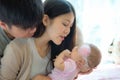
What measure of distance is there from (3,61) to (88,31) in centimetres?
98

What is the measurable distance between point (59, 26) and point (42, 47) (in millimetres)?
150

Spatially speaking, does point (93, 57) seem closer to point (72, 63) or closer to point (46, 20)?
point (72, 63)

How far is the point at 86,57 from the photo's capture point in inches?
46.2

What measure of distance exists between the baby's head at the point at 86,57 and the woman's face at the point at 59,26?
127mm

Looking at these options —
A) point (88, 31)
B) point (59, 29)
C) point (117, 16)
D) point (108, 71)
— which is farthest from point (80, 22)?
point (59, 29)

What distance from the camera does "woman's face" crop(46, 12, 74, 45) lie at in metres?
0.99

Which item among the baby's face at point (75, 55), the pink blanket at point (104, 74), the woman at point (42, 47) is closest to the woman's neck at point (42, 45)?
the woman at point (42, 47)

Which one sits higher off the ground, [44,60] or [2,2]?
[2,2]

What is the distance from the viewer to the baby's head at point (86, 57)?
1102 mm

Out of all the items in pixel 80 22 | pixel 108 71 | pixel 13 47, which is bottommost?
pixel 108 71

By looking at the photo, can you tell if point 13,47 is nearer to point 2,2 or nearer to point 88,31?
point 2,2

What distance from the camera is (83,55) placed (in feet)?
3.74

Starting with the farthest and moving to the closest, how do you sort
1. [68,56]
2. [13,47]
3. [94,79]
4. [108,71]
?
Result: [108,71] < [94,79] < [68,56] < [13,47]

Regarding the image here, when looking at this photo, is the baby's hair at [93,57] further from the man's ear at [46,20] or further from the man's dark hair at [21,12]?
the man's dark hair at [21,12]
